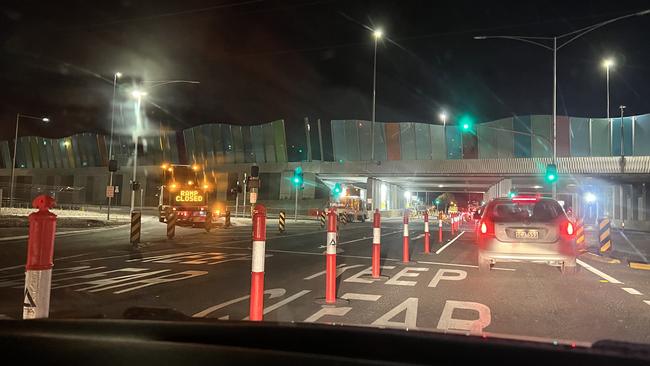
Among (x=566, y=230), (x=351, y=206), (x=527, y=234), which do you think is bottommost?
(x=527, y=234)

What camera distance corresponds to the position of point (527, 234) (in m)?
10.4

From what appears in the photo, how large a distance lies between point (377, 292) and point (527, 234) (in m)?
3.64

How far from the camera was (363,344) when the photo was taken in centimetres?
265

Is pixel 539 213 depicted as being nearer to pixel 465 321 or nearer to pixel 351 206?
pixel 465 321

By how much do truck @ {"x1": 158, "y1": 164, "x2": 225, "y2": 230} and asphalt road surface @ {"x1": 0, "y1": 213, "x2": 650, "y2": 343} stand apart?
14461mm

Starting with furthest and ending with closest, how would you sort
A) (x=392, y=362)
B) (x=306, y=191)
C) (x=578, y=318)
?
1. (x=306, y=191)
2. (x=578, y=318)
3. (x=392, y=362)

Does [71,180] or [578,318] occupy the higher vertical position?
[71,180]

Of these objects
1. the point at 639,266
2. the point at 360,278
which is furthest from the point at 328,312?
the point at 639,266

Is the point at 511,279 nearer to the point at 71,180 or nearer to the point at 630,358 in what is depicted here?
the point at 630,358

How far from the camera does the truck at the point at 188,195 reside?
28.8 m

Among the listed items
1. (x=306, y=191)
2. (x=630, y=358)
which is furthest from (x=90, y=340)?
(x=306, y=191)

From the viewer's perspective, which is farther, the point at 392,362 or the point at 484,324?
the point at 484,324

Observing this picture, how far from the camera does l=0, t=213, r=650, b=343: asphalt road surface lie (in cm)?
651

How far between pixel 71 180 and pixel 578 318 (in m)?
85.1
